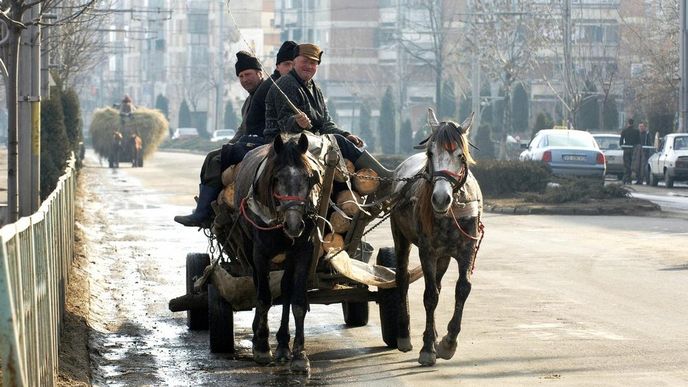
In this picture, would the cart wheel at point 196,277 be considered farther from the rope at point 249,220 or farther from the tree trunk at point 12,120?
the tree trunk at point 12,120

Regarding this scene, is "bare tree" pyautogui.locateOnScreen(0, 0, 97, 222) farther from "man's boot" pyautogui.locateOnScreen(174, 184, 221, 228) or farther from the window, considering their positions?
the window

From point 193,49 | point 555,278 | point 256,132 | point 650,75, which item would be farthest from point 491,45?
point 193,49

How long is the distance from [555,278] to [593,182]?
51.6 ft

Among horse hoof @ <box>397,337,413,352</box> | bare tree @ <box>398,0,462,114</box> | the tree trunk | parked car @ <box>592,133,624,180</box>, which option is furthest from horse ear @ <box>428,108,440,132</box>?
bare tree @ <box>398,0,462,114</box>

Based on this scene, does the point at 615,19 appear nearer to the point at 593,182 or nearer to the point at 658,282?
the point at 593,182

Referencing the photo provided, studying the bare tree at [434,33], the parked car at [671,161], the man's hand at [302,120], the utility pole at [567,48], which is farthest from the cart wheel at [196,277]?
the bare tree at [434,33]

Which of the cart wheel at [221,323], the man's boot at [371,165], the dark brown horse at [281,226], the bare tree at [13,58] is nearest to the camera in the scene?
the dark brown horse at [281,226]

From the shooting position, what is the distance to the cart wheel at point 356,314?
13102 mm

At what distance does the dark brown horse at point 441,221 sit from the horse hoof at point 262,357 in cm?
107

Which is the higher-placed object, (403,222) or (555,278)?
(403,222)

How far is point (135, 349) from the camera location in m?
12.0

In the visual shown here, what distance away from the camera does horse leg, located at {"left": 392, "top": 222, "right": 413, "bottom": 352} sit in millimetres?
11414

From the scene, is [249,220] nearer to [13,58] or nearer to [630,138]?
[13,58]

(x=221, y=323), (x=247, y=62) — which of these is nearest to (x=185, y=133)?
(x=247, y=62)
